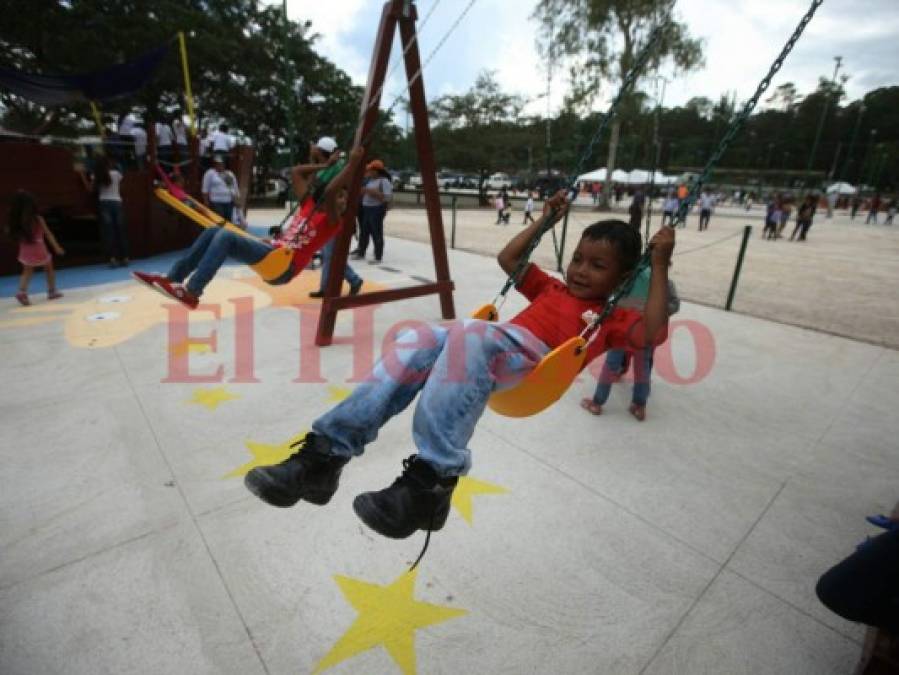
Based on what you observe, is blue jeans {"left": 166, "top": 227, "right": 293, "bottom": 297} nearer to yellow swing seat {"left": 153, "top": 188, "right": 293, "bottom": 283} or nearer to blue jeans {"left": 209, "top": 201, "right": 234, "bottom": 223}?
yellow swing seat {"left": 153, "top": 188, "right": 293, "bottom": 283}

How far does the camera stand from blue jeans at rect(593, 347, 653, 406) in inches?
126

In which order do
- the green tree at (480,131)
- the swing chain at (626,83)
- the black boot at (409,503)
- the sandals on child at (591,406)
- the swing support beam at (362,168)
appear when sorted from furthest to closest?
the green tree at (480,131) < the swing support beam at (362,168) < the sandals on child at (591,406) < the swing chain at (626,83) < the black boot at (409,503)

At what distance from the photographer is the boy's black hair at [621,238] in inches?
78.3

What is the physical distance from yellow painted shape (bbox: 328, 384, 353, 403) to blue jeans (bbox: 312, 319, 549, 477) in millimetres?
1658

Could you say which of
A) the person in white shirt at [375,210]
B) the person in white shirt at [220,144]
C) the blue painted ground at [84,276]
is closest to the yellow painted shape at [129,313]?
the blue painted ground at [84,276]

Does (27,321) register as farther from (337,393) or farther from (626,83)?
(626,83)

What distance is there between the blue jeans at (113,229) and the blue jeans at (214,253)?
4.39m

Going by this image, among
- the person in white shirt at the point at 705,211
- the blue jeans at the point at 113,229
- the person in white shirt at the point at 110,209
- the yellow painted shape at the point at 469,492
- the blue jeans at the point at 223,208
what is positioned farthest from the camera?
the person in white shirt at the point at 705,211

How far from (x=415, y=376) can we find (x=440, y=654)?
905 mm

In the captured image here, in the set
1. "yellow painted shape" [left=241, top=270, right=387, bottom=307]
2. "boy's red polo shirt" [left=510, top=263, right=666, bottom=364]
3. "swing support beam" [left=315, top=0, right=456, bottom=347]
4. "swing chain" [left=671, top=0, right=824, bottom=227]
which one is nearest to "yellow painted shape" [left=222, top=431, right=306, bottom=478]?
→ "boy's red polo shirt" [left=510, top=263, right=666, bottom=364]

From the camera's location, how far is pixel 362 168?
12.6ft

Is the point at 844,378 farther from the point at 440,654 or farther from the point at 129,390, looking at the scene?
the point at 129,390

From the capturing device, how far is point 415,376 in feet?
5.62

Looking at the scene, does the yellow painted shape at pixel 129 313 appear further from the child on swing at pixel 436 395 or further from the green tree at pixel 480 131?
the green tree at pixel 480 131
